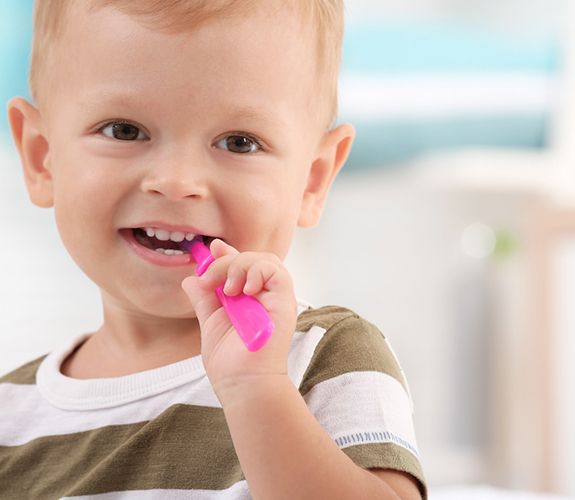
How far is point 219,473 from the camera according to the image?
28.3 inches

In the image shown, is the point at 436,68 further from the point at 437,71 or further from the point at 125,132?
the point at 125,132

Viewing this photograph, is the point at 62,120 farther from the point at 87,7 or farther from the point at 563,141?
the point at 563,141

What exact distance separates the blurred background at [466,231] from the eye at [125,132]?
57.4 inches

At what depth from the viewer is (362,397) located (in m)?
0.69

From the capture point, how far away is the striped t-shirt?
2.25 feet

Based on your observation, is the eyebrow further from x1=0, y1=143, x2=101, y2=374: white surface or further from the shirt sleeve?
x1=0, y1=143, x2=101, y2=374: white surface

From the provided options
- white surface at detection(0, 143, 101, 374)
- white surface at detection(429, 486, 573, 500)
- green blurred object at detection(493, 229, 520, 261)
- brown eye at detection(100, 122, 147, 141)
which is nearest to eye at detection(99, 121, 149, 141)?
brown eye at detection(100, 122, 147, 141)

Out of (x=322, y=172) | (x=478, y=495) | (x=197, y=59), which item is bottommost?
(x=478, y=495)

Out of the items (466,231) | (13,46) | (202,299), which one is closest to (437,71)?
(466,231)

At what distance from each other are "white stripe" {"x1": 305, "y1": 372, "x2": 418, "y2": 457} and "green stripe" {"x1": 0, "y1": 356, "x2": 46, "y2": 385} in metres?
0.32

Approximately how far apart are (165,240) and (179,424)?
A: 0.15 m

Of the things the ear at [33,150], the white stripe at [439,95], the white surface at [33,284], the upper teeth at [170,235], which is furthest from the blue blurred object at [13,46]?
the upper teeth at [170,235]

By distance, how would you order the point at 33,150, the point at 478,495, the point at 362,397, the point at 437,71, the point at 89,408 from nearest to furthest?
1. the point at 362,397
2. the point at 89,408
3. the point at 33,150
4. the point at 478,495
5. the point at 437,71

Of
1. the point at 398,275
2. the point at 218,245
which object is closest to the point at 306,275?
the point at 398,275
